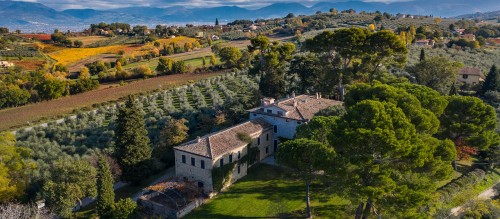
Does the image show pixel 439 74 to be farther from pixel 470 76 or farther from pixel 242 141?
pixel 242 141

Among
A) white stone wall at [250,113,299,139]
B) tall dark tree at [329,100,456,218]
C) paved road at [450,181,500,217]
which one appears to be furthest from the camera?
white stone wall at [250,113,299,139]

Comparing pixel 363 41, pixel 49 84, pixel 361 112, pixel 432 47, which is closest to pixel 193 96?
pixel 49 84

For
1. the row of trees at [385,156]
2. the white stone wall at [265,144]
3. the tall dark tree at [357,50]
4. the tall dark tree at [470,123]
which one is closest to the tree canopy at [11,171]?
the white stone wall at [265,144]

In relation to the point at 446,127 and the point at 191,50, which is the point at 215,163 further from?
the point at 191,50

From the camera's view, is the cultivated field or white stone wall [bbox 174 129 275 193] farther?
the cultivated field

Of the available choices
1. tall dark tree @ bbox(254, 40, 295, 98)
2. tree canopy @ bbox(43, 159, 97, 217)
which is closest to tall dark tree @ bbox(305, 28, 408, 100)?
tall dark tree @ bbox(254, 40, 295, 98)

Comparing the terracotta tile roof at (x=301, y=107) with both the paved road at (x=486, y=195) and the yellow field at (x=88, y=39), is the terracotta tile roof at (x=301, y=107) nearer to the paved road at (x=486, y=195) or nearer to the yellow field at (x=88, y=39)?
the paved road at (x=486, y=195)

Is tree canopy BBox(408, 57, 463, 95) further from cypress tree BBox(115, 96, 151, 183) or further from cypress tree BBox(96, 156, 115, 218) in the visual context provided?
cypress tree BBox(96, 156, 115, 218)

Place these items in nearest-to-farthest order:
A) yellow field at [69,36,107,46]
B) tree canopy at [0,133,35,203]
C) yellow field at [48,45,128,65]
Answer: tree canopy at [0,133,35,203]
yellow field at [48,45,128,65]
yellow field at [69,36,107,46]
